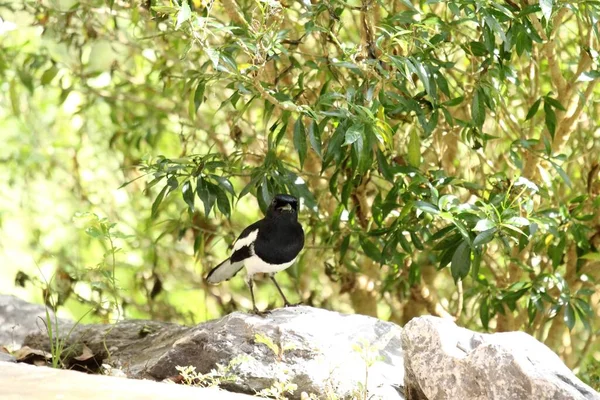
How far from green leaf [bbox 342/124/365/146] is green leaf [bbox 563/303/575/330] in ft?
5.46

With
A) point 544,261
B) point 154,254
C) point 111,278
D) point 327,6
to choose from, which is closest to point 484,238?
point 327,6

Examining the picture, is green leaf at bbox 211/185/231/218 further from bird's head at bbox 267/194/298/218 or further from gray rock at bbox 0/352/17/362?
gray rock at bbox 0/352/17/362

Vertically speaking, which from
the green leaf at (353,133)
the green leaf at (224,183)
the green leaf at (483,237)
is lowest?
the green leaf at (224,183)

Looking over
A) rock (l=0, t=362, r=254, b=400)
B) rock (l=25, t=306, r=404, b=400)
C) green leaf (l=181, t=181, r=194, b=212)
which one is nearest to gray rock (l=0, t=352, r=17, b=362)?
rock (l=25, t=306, r=404, b=400)

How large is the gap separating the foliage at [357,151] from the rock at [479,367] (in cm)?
55

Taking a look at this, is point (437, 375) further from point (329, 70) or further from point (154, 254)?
point (154, 254)

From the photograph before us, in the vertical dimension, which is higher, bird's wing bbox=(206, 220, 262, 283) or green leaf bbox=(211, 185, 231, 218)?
green leaf bbox=(211, 185, 231, 218)

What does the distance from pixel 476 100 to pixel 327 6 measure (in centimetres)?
83

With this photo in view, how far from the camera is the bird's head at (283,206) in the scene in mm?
4555

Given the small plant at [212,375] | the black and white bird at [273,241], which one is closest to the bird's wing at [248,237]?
the black and white bird at [273,241]

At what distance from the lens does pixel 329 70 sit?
4699 mm

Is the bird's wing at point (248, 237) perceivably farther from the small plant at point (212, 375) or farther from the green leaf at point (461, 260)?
the green leaf at point (461, 260)

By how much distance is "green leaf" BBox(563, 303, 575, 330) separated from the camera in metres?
4.82

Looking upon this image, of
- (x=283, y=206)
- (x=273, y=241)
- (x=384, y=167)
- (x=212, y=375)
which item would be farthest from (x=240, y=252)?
(x=212, y=375)
